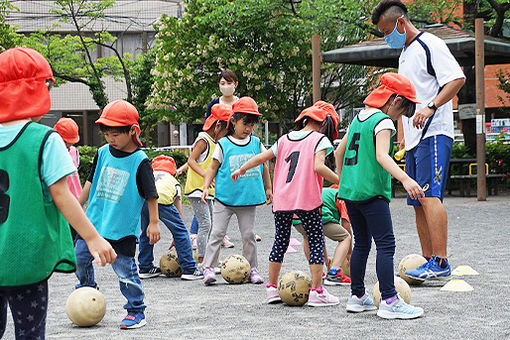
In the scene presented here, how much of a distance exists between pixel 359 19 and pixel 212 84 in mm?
7246

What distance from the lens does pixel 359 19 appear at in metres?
18.7

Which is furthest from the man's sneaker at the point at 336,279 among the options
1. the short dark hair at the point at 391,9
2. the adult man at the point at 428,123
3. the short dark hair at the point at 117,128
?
the short dark hair at the point at 117,128

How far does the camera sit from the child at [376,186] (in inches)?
204

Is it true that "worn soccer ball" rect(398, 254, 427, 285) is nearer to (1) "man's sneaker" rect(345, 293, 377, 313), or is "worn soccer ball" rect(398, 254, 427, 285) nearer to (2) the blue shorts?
(2) the blue shorts

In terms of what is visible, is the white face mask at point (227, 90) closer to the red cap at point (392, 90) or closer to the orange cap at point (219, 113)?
the orange cap at point (219, 113)

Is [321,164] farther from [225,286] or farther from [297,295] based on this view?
[225,286]

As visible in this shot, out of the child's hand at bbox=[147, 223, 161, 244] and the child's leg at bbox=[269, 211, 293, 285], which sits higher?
the child's hand at bbox=[147, 223, 161, 244]

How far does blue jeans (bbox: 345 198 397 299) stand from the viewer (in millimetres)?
5191

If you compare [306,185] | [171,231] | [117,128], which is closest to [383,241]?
[306,185]

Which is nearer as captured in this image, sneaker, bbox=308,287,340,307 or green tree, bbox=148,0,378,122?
sneaker, bbox=308,287,340,307

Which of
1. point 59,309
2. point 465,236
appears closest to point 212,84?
point 465,236

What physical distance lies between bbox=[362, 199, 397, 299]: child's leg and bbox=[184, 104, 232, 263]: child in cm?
292

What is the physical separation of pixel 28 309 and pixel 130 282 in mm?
2028

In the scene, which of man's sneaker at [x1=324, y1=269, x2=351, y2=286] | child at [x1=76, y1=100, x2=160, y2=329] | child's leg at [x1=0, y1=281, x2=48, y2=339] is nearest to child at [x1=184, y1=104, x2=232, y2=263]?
man's sneaker at [x1=324, y1=269, x2=351, y2=286]
